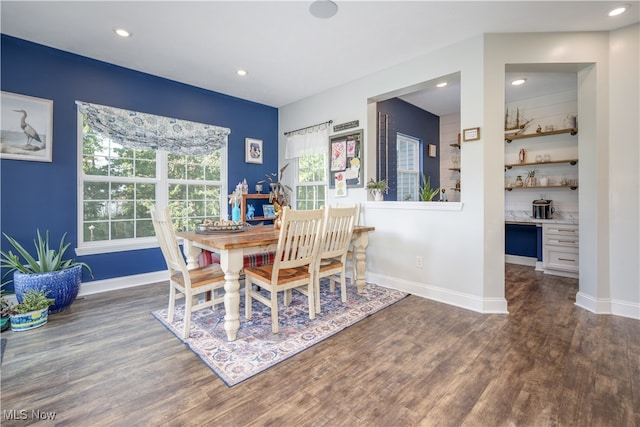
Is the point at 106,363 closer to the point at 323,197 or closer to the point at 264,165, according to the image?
the point at 323,197

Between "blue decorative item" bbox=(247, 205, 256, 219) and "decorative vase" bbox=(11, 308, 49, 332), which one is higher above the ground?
"blue decorative item" bbox=(247, 205, 256, 219)

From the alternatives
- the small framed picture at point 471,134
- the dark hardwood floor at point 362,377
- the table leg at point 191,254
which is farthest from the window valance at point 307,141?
the dark hardwood floor at point 362,377

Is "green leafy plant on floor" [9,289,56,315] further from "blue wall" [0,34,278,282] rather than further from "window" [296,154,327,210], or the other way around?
"window" [296,154,327,210]

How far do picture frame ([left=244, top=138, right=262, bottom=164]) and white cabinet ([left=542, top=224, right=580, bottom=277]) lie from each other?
14.4 feet

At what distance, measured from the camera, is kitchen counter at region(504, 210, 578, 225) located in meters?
3.92

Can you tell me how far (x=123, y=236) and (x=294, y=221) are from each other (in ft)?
8.49

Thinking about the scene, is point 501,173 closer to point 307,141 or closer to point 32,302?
point 307,141

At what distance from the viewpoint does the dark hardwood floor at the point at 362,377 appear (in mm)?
1386

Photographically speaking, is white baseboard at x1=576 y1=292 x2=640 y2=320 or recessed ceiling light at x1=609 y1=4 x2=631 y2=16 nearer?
recessed ceiling light at x1=609 y1=4 x2=631 y2=16

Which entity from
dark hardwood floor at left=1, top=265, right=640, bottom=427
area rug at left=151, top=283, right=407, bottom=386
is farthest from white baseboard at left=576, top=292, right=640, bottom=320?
area rug at left=151, top=283, right=407, bottom=386

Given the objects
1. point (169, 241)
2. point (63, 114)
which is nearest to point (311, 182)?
point (169, 241)

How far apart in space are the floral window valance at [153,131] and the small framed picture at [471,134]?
3.19m

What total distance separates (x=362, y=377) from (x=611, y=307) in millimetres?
2632

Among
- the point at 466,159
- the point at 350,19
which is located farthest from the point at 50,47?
the point at 466,159
